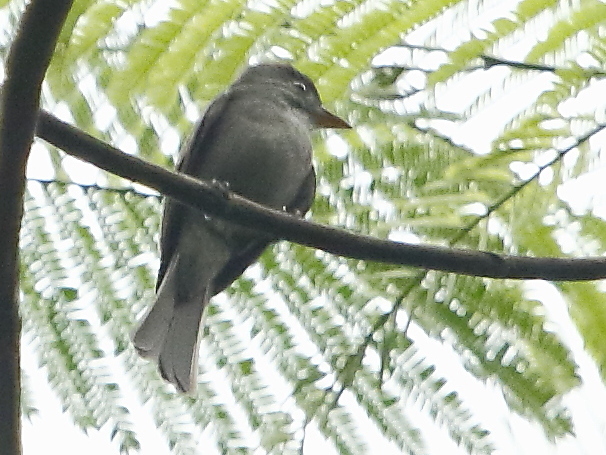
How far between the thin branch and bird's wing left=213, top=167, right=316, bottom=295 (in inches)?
42.7

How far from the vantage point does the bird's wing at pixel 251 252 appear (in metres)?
2.76

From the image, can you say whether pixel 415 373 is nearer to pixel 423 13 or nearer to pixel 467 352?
pixel 467 352

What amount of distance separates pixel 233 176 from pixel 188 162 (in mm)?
237

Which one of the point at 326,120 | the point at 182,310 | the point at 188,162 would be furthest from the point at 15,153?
the point at 188,162

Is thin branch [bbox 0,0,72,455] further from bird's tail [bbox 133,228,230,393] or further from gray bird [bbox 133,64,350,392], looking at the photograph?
gray bird [bbox 133,64,350,392]

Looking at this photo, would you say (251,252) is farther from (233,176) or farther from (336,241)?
(336,241)

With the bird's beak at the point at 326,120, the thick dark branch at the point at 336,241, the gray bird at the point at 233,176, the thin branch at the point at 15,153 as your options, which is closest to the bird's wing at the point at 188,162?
the gray bird at the point at 233,176

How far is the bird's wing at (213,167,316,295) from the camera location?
276cm

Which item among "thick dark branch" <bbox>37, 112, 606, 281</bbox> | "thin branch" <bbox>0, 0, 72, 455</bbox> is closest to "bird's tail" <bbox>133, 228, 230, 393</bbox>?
"thick dark branch" <bbox>37, 112, 606, 281</bbox>

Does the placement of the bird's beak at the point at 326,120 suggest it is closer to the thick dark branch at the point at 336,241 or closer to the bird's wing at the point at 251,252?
the bird's wing at the point at 251,252

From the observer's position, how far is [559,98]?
2.04 m

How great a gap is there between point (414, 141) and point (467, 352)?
15.9 inches

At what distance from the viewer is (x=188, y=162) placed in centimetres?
335

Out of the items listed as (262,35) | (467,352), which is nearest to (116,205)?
(262,35)
